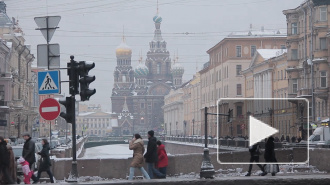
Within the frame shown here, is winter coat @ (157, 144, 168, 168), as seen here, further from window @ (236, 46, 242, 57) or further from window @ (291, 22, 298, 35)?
window @ (236, 46, 242, 57)

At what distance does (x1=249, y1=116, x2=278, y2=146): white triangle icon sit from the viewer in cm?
1383

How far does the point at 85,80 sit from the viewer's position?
20047 mm

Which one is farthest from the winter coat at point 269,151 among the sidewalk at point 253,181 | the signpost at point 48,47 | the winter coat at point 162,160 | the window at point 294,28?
the window at point 294,28

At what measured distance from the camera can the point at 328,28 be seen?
75.6 m

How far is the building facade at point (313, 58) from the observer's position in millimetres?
75125

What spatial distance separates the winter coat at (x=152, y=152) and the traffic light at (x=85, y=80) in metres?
5.49

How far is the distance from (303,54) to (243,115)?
222 feet

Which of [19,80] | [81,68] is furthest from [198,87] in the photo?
[81,68]

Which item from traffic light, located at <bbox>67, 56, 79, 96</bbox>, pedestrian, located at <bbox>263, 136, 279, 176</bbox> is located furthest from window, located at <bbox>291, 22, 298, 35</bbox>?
traffic light, located at <bbox>67, 56, 79, 96</bbox>

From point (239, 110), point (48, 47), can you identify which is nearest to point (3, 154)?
point (48, 47)

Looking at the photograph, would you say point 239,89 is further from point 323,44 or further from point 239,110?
point 239,110

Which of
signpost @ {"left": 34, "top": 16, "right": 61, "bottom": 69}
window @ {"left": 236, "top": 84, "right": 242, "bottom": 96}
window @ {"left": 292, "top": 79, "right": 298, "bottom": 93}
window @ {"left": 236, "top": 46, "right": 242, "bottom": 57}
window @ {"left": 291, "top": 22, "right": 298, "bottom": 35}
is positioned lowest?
signpost @ {"left": 34, "top": 16, "right": 61, "bottom": 69}

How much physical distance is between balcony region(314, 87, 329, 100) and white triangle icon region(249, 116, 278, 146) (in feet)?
199

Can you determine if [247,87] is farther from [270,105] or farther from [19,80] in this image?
[270,105]
